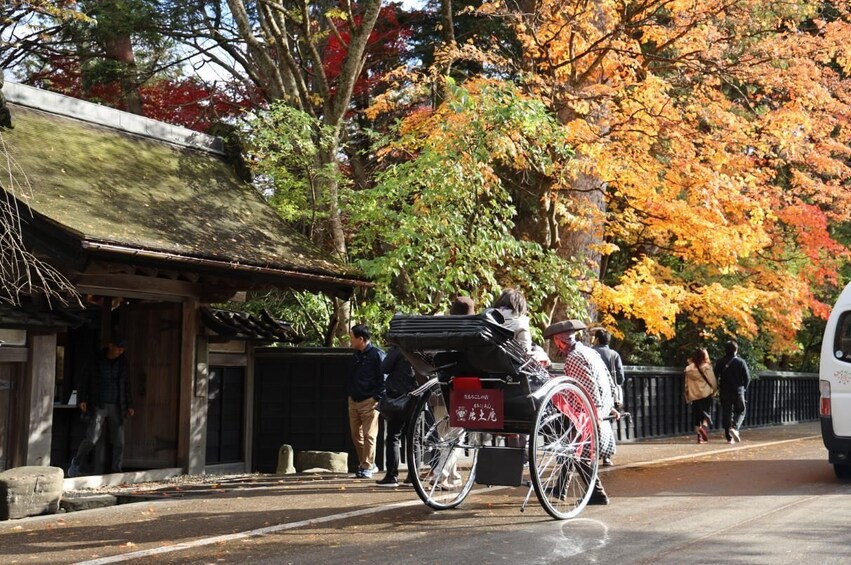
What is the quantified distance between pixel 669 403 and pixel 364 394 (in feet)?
38.0

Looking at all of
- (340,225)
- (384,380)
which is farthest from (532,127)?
(384,380)

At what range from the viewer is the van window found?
12204 millimetres

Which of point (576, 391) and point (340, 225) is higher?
point (340, 225)

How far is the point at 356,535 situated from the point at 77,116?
336 inches

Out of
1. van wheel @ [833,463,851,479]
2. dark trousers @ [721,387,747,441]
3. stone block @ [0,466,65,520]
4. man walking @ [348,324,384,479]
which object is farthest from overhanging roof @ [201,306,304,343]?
dark trousers @ [721,387,747,441]

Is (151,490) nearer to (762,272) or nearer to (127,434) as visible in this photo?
(127,434)

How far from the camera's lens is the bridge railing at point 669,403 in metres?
21.0

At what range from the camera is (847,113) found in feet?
75.6

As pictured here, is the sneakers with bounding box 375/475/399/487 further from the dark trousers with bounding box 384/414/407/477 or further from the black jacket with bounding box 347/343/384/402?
the black jacket with bounding box 347/343/384/402

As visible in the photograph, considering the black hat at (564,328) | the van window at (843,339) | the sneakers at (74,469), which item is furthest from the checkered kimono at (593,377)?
the sneakers at (74,469)

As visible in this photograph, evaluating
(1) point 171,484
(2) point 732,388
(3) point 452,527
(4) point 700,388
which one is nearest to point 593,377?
(3) point 452,527

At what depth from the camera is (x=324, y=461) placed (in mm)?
13828

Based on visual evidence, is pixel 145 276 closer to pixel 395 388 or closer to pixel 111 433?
pixel 111 433

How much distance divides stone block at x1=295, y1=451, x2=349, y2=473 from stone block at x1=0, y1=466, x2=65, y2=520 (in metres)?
4.04
